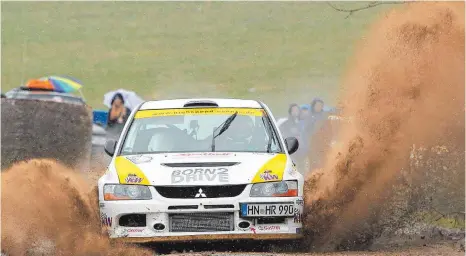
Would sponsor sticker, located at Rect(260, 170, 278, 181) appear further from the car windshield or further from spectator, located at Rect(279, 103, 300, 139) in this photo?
spectator, located at Rect(279, 103, 300, 139)

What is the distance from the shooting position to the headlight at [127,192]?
9367 mm

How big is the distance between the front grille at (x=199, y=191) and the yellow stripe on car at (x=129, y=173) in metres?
0.18

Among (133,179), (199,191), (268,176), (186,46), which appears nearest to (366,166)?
(268,176)

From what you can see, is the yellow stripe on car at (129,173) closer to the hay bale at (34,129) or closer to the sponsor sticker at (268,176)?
the sponsor sticker at (268,176)

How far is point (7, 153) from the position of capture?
1455cm

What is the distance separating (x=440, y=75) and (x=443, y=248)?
7.68ft

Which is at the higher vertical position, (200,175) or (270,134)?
(270,134)

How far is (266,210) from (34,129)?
5.89m

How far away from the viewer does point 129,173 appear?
959 cm

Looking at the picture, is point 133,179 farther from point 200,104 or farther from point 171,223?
point 200,104

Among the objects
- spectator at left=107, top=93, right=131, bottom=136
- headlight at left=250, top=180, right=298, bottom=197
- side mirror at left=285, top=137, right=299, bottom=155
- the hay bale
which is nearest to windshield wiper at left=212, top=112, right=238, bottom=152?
side mirror at left=285, top=137, right=299, bottom=155

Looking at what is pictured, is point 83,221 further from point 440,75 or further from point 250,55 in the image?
point 250,55

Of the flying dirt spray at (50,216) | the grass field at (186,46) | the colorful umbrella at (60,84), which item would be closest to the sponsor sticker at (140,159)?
the flying dirt spray at (50,216)

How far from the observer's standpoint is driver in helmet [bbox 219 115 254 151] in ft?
34.1
